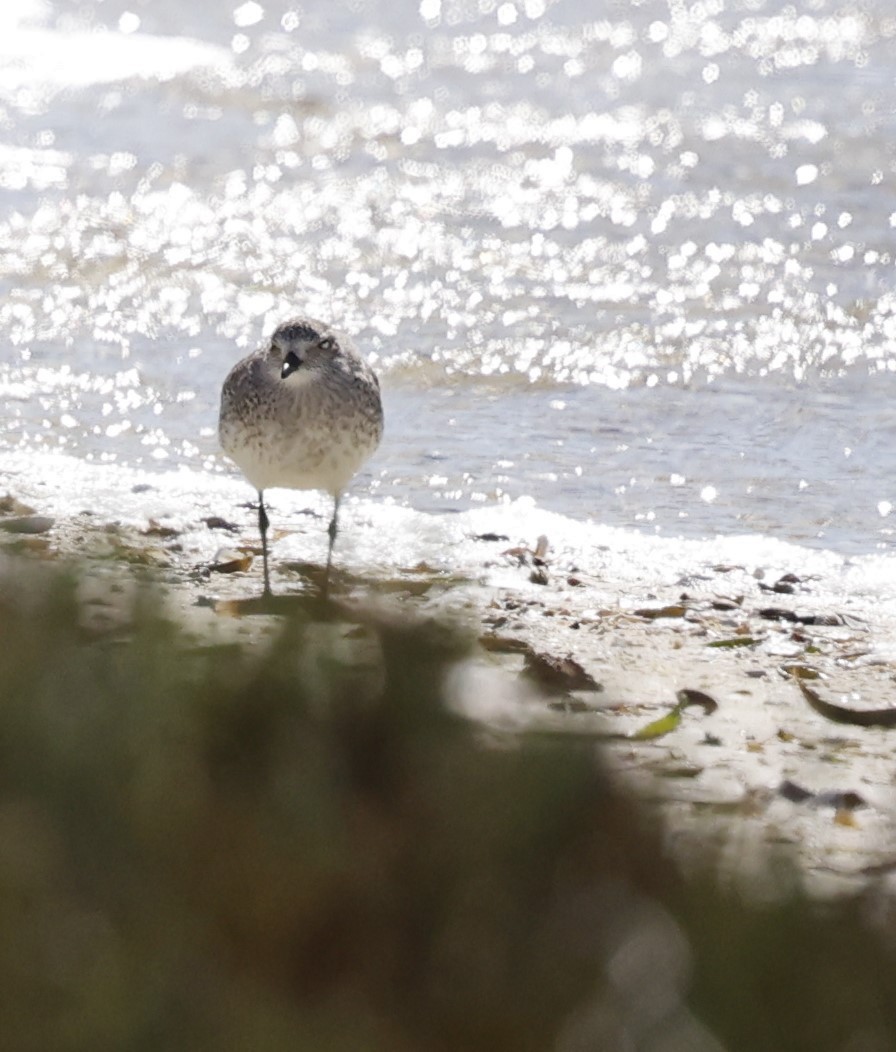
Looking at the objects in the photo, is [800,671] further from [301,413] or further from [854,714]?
[301,413]

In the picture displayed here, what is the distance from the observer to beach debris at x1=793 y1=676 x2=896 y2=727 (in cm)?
605

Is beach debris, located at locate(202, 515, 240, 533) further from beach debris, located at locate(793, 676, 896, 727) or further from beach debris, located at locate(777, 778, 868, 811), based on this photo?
beach debris, located at locate(777, 778, 868, 811)

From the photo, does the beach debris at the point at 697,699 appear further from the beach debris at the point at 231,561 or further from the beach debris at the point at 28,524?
the beach debris at the point at 28,524

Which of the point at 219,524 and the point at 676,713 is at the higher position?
the point at 219,524

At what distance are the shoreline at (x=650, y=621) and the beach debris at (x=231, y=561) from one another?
16mm

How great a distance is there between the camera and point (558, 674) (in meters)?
5.95

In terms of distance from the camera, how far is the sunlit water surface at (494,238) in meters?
9.51

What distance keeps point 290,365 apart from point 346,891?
5068 mm

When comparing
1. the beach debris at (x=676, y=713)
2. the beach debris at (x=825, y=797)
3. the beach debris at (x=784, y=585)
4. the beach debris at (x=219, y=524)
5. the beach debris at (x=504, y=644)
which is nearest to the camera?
the beach debris at (x=825, y=797)

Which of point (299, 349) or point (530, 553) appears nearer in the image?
point (299, 349)

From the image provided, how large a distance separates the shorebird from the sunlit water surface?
1.36 m

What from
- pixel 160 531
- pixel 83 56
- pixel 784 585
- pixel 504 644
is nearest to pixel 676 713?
pixel 504 644

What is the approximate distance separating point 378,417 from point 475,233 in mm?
6228

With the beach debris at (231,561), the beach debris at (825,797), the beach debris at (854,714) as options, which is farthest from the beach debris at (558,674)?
the beach debris at (231,561)
